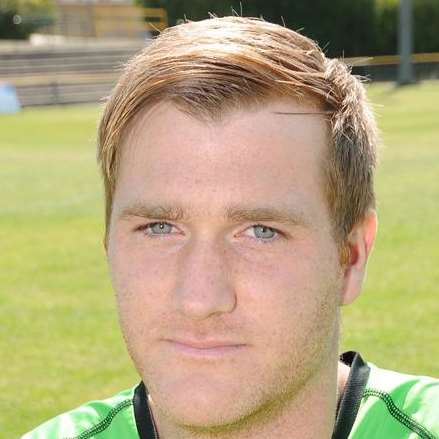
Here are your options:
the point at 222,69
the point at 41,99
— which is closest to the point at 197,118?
the point at 222,69

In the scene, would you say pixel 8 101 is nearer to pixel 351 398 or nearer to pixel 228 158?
pixel 351 398

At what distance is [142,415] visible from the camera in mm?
2678

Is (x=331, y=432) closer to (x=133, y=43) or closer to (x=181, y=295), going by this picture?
(x=181, y=295)

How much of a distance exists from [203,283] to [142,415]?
0.54 meters

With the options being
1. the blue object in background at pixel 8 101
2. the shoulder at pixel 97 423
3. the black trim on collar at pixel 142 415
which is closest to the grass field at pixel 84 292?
the shoulder at pixel 97 423

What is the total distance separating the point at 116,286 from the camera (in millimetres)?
2434

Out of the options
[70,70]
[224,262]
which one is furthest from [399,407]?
[70,70]

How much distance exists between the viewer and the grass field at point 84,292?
271 inches

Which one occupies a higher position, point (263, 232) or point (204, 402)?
point (263, 232)

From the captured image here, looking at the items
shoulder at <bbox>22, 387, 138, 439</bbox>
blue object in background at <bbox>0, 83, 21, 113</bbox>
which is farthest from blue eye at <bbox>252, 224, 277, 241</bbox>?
blue object in background at <bbox>0, 83, 21, 113</bbox>

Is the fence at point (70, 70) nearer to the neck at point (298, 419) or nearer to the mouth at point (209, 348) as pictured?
the neck at point (298, 419)

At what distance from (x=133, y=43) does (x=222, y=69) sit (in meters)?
46.3

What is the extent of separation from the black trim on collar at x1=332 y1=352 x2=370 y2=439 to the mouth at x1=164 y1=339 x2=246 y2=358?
17.7 inches

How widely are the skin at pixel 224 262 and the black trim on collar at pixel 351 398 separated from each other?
211 mm
